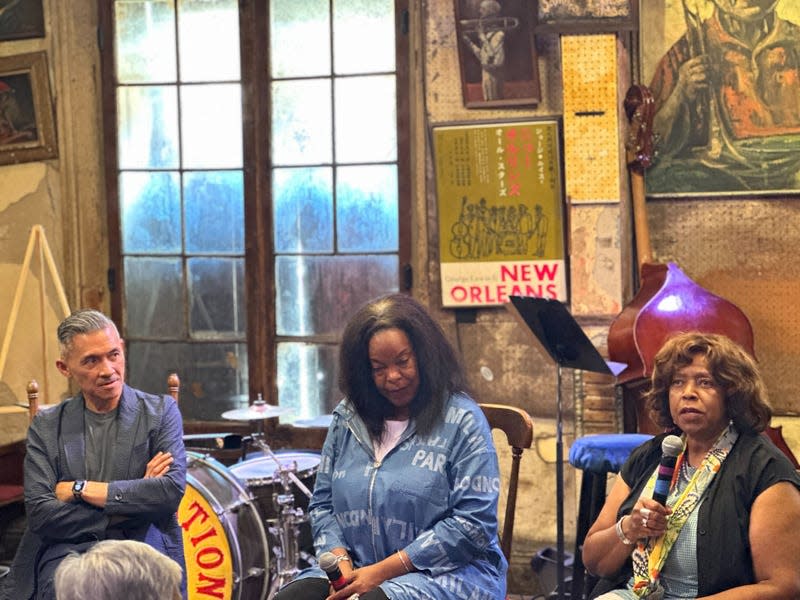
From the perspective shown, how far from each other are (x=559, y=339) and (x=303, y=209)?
1928 millimetres

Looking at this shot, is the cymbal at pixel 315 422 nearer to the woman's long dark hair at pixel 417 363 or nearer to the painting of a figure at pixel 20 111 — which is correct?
the woman's long dark hair at pixel 417 363

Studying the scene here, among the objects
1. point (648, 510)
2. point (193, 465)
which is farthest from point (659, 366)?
point (193, 465)

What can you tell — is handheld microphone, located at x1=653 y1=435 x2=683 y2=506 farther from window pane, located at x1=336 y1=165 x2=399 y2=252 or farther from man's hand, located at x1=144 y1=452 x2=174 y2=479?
window pane, located at x1=336 y1=165 x2=399 y2=252

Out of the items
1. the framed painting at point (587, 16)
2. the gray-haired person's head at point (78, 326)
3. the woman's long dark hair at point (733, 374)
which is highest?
the framed painting at point (587, 16)

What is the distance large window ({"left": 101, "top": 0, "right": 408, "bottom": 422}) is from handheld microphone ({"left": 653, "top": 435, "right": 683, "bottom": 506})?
2.96 meters

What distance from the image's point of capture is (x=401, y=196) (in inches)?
227

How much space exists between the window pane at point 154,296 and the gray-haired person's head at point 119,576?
406 cm

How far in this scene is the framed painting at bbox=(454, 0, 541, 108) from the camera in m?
5.32

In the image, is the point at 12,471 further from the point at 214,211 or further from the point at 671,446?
the point at 671,446

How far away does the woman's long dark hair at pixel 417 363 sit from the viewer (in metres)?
3.50

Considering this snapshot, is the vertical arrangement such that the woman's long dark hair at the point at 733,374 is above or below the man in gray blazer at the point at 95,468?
above

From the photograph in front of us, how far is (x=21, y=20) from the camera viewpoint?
612 cm

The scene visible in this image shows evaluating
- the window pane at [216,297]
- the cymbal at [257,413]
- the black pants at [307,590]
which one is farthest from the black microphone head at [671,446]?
the window pane at [216,297]

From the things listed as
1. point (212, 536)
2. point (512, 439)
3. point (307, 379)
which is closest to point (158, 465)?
point (212, 536)
